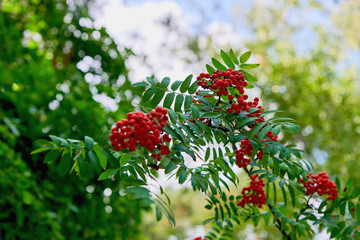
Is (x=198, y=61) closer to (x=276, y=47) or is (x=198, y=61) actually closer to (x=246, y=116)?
(x=276, y=47)

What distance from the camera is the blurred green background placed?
7.22 feet

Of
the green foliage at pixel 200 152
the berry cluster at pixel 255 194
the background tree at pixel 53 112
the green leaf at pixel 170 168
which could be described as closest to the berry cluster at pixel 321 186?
the green foliage at pixel 200 152

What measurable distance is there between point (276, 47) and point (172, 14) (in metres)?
1.84

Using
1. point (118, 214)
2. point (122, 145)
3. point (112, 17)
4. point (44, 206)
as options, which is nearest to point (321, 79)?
point (112, 17)

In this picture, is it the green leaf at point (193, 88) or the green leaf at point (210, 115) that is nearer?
the green leaf at point (210, 115)

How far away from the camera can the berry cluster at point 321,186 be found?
122 centimetres

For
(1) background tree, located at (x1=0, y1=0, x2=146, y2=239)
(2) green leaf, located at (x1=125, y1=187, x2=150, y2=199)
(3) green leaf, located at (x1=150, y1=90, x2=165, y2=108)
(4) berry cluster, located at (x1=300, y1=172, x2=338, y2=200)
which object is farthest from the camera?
(1) background tree, located at (x1=0, y1=0, x2=146, y2=239)

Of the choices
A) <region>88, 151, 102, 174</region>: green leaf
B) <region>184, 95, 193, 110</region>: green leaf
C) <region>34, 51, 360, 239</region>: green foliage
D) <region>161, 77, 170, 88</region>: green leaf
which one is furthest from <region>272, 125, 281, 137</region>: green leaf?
<region>88, 151, 102, 174</region>: green leaf

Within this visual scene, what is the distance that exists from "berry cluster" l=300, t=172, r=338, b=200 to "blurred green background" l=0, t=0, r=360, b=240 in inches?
24.1

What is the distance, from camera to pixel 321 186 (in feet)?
3.98

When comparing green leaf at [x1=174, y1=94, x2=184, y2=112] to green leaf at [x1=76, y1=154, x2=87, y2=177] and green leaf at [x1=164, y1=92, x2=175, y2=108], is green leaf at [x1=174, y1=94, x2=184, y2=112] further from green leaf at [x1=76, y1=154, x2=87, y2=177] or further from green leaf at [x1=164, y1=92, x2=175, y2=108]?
green leaf at [x1=76, y1=154, x2=87, y2=177]

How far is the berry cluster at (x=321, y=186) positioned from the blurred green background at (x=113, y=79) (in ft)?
2.01

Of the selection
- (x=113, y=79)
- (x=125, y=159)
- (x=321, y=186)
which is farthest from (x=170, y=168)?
(x=113, y=79)

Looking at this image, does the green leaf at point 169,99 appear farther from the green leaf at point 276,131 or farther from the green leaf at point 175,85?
the green leaf at point 276,131
